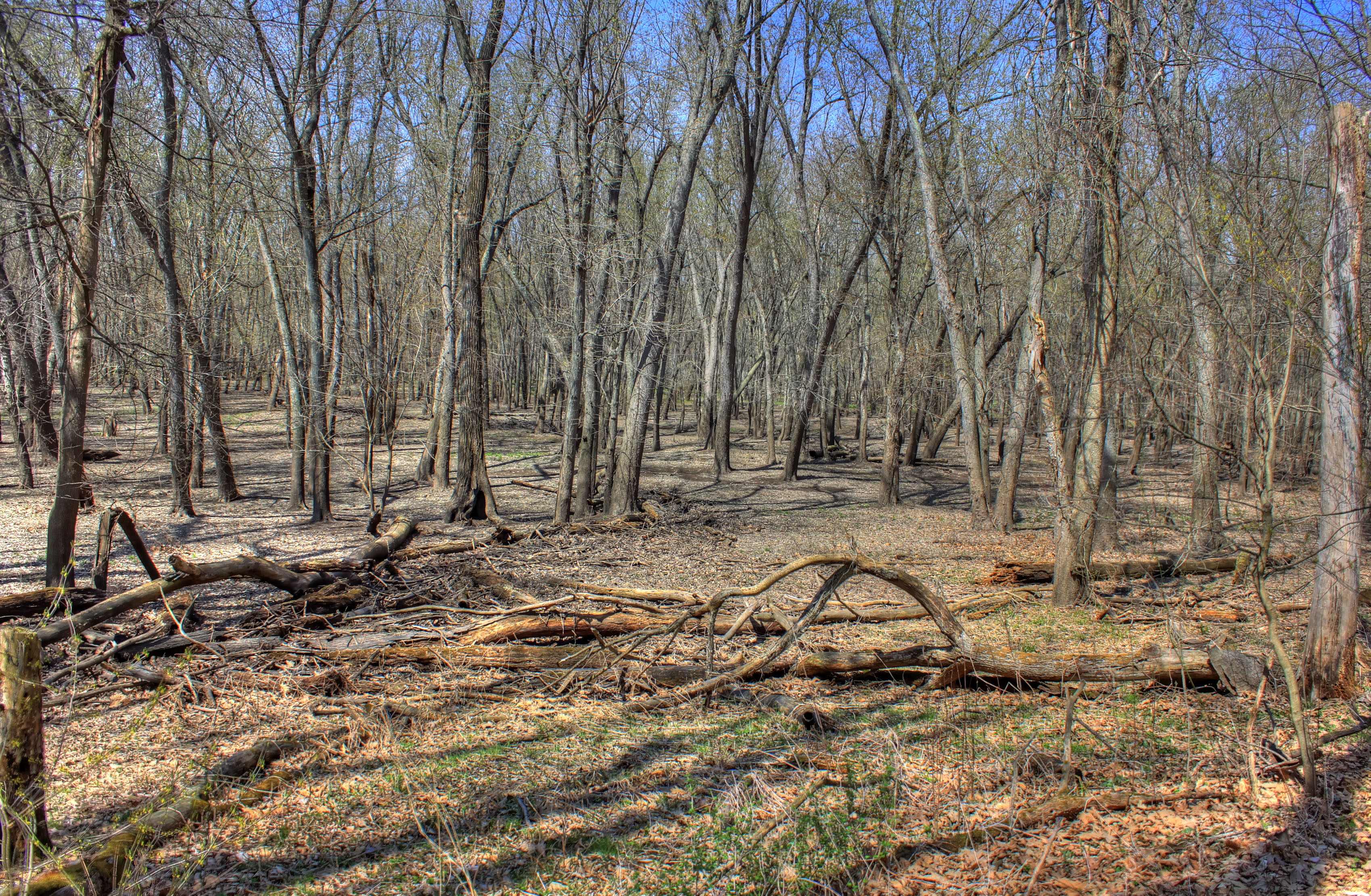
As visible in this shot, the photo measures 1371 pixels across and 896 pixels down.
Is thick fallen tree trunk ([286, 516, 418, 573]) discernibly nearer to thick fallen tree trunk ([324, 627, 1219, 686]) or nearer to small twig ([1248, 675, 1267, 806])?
thick fallen tree trunk ([324, 627, 1219, 686])

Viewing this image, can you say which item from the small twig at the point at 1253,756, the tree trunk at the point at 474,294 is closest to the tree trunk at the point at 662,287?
the tree trunk at the point at 474,294

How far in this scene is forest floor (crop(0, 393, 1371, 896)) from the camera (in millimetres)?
3193

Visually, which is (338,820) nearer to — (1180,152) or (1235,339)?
(1235,339)

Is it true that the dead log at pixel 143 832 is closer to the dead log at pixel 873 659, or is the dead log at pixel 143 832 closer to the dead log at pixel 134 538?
the dead log at pixel 873 659

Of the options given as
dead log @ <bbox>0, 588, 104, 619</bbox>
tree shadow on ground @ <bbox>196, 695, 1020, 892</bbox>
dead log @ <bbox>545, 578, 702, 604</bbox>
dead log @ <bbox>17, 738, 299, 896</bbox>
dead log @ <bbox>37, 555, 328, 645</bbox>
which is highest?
dead log @ <bbox>37, 555, 328, 645</bbox>

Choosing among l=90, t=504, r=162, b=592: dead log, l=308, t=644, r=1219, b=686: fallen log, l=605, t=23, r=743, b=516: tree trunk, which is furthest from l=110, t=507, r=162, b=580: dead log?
l=605, t=23, r=743, b=516: tree trunk

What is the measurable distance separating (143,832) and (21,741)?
0.62 m

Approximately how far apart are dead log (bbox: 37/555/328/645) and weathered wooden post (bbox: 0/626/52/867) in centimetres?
173

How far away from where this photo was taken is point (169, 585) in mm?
5215

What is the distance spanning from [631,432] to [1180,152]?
8424mm

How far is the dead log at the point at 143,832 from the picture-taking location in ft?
8.82

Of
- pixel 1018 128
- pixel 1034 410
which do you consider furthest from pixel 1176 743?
pixel 1018 128

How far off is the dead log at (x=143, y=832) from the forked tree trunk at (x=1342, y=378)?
557cm

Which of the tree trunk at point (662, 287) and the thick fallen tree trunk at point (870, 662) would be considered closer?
the thick fallen tree trunk at point (870, 662)
